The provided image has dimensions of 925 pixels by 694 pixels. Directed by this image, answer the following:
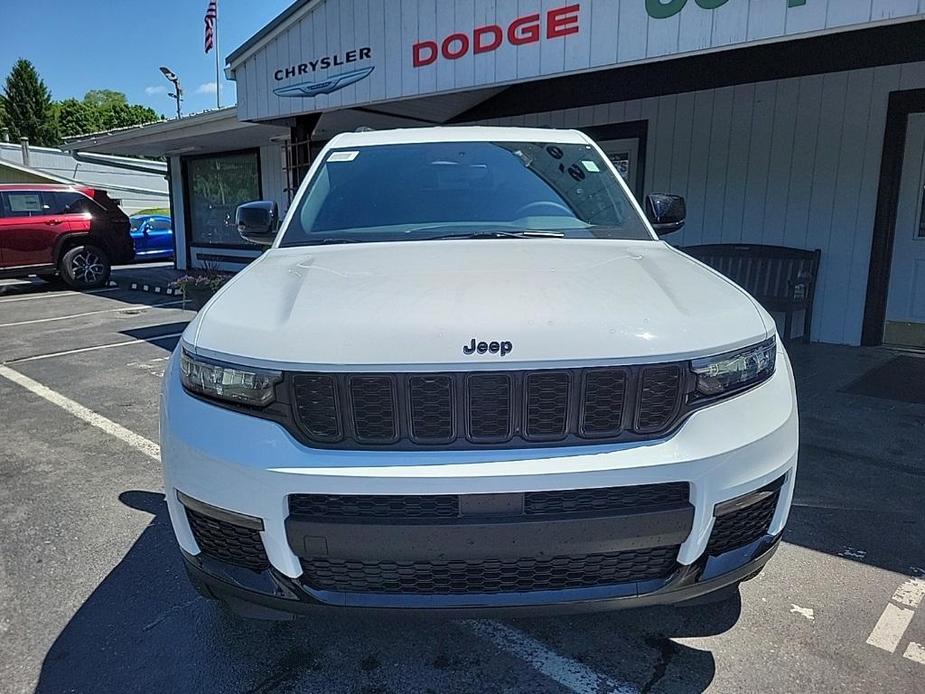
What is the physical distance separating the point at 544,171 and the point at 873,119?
5.21 metres

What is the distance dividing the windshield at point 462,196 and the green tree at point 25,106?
6791 cm

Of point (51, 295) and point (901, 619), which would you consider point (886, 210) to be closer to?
point (901, 619)

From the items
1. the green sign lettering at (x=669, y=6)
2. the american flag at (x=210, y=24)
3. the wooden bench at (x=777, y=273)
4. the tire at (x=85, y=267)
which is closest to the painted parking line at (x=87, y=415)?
the green sign lettering at (x=669, y=6)

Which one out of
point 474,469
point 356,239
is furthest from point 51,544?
point 474,469

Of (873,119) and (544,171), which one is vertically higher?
(873,119)

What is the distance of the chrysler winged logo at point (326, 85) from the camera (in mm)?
7303

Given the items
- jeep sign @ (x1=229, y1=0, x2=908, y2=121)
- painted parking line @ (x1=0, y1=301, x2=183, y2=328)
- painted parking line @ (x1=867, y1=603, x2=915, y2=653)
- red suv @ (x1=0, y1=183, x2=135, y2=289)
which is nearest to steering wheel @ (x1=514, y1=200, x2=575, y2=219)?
painted parking line @ (x1=867, y1=603, x2=915, y2=653)

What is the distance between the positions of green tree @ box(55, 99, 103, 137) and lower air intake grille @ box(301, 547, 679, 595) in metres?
76.3

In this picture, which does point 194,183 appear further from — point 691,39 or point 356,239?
point 356,239

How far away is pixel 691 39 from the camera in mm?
4906

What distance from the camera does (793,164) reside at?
7.14 m

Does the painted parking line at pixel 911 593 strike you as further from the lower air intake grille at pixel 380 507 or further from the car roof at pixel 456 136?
the car roof at pixel 456 136

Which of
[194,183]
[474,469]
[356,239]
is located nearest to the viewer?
[474,469]

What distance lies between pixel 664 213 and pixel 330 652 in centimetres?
248
